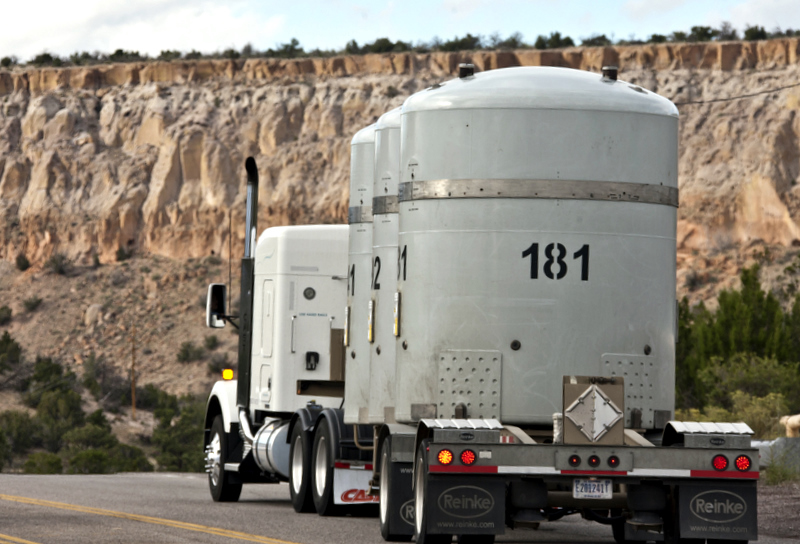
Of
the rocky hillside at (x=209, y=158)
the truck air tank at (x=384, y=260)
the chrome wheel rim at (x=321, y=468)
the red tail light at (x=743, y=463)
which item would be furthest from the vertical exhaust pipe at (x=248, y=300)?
the rocky hillside at (x=209, y=158)

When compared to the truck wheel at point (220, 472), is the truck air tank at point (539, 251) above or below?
above

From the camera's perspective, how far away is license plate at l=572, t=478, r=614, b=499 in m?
10.3

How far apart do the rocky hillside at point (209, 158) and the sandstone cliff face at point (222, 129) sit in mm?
91

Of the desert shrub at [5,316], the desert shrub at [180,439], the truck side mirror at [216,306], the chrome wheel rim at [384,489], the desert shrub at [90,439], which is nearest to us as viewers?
the chrome wheel rim at [384,489]

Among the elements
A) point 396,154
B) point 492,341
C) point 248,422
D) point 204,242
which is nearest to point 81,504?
point 248,422

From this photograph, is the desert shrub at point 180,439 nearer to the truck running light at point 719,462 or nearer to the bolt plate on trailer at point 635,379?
the bolt plate on trailer at point 635,379

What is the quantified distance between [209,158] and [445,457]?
65890 mm

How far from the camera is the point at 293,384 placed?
17.2m

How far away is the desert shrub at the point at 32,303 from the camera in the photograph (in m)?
72.7

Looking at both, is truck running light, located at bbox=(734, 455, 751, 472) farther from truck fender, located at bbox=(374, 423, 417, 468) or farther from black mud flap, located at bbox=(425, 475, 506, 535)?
truck fender, located at bbox=(374, 423, 417, 468)

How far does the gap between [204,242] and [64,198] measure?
9.27 m

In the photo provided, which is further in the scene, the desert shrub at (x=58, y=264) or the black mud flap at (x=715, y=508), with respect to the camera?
the desert shrub at (x=58, y=264)

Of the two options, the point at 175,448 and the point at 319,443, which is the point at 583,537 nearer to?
the point at 319,443

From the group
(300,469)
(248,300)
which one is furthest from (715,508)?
(248,300)
